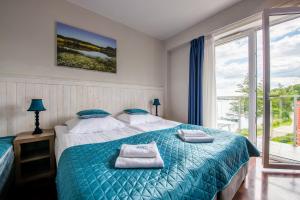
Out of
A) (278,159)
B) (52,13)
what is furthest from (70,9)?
(278,159)

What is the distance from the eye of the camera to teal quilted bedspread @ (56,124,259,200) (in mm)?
704

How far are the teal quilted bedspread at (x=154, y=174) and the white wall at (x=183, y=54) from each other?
2023 millimetres

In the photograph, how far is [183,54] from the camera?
333cm

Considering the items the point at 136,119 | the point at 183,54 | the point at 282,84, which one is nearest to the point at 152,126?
the point at 136,119

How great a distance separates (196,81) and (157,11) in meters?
1.53

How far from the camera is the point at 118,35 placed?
2.83 meters

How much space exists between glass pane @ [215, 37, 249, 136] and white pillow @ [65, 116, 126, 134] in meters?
2.31

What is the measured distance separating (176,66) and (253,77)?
1.65m

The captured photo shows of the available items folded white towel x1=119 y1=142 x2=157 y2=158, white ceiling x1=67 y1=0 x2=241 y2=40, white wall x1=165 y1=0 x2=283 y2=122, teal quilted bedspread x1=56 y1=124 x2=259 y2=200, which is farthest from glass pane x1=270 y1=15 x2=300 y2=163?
folded white towel x1=119 y1=142 x2=157 y2=158

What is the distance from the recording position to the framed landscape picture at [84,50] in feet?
7.11

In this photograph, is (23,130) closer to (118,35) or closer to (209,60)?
(118,35)

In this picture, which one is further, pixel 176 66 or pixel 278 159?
pixel 176 66

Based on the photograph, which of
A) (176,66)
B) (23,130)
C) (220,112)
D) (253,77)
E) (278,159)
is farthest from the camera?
(176,66)

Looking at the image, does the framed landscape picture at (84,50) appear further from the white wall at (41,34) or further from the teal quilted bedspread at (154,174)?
the teal quilted bedspread at (154,174)
